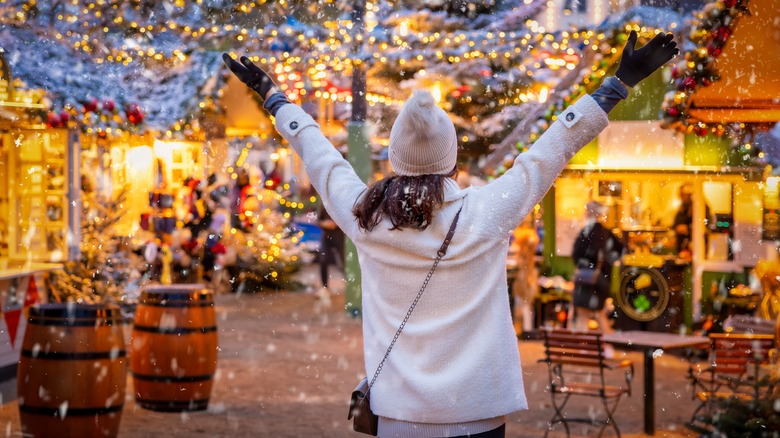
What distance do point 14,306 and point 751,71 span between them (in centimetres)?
593

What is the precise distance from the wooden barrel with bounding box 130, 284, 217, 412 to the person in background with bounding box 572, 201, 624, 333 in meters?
5.15

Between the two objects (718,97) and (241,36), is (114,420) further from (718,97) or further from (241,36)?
(241,36)

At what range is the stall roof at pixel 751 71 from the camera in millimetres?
6711

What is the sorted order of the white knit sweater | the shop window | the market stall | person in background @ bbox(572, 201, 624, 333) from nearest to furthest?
1. the white knit sweater
2. the shop window
3. person in background @ bbox(572, 201, 624, 333)
4. the market stall

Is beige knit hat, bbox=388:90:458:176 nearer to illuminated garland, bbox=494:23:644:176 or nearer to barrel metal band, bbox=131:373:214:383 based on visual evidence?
barrel metal band, bbox=131:373:214:383

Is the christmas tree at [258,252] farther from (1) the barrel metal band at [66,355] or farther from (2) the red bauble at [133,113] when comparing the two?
(1) the barrel metal band at [66,355]

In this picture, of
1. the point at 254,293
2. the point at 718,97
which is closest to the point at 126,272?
the point at 254,293

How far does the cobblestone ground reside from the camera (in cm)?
786

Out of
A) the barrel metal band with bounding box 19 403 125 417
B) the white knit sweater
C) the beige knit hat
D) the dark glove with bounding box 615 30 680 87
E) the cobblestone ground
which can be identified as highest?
the dark glove with bounding box 615 30 680 87

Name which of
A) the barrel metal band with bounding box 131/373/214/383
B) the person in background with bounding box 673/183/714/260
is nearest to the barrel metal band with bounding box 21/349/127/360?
the barrel metal band with bounding box 131/373/214/383

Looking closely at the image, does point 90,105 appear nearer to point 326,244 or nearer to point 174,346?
point 174,346

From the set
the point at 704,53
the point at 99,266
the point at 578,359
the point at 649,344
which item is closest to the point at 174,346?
the point at 578,359

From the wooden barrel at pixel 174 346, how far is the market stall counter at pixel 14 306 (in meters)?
1.34

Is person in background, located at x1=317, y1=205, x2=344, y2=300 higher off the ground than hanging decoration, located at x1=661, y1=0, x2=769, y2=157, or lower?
lower
